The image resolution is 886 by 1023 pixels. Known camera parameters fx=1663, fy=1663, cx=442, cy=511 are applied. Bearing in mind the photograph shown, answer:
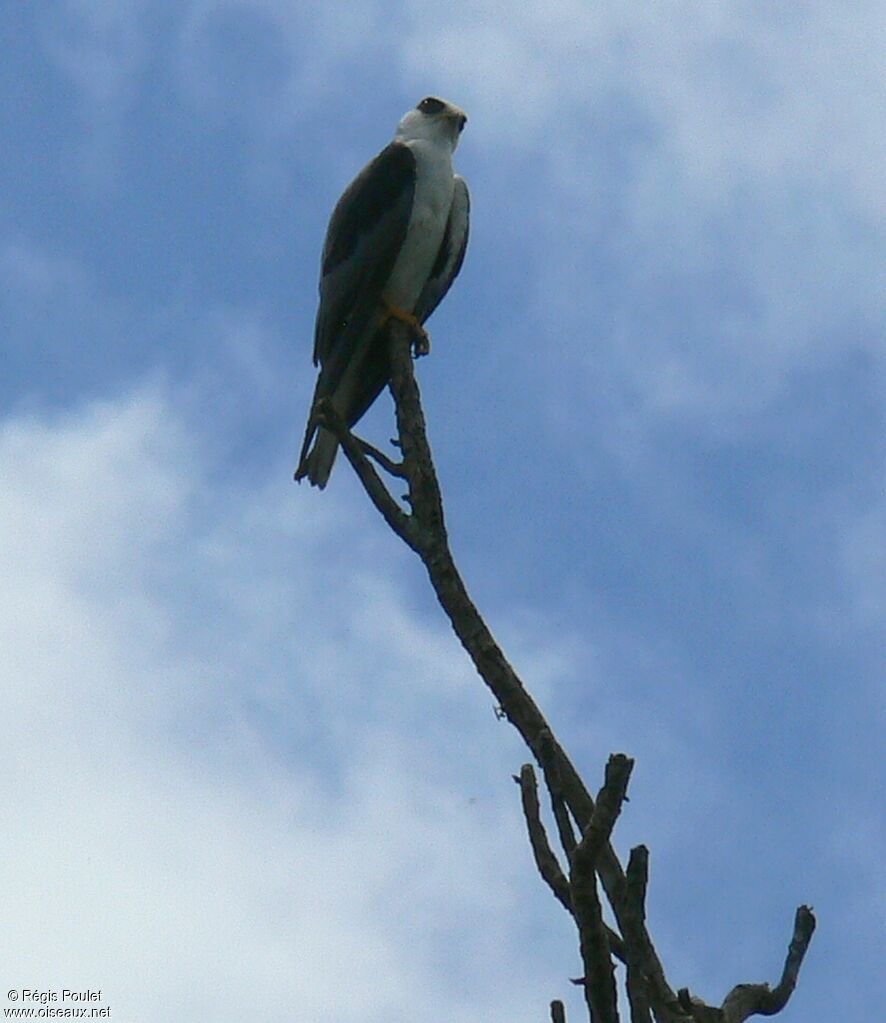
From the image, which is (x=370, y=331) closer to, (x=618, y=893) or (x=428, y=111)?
(x=428, y=111)

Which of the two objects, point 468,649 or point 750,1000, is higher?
point 468,649

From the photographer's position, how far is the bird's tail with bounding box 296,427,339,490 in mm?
8773

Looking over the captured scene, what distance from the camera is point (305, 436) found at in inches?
347

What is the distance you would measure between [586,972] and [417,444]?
2344mm

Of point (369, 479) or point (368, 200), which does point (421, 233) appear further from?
point (369, 479)

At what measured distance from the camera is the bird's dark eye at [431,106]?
10.7 meters

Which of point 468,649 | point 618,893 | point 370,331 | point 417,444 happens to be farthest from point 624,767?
point 370,331

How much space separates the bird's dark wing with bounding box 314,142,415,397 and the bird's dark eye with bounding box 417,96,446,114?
2.54 ft

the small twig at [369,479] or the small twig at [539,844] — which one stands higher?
the small twig at [369,479]

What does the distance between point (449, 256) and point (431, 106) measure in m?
1.36

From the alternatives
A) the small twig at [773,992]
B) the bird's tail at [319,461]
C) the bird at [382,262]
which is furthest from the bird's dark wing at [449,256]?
the small twig at [773,992]

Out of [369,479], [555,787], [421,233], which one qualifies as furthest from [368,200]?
[555,787]

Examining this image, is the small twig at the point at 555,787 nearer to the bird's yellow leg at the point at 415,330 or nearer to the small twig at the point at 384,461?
the small twig at the point at 384,461

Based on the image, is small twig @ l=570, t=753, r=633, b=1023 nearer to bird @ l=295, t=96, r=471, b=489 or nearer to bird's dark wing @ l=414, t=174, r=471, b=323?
bird @ l=295, t=96, r=471, b=489
